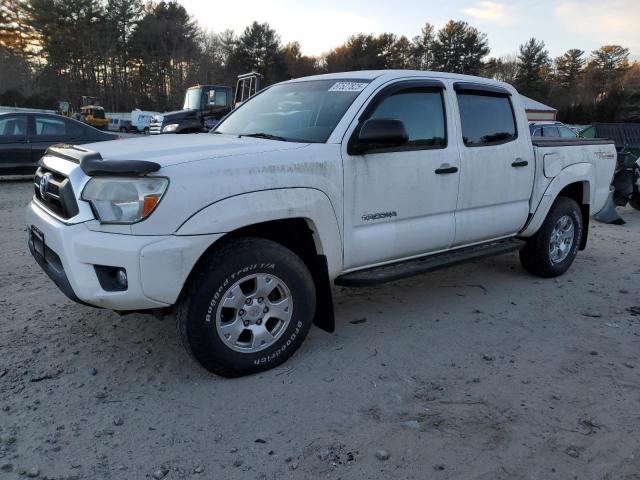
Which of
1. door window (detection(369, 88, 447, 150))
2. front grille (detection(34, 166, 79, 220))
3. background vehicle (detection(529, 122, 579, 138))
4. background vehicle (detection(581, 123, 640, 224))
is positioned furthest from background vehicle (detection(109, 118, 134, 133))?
door window (detection(369, 88, 447, 150))

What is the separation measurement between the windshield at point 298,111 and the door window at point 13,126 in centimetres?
841

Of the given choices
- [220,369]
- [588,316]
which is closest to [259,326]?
[220,369]

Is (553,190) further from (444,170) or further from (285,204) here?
(285,204)

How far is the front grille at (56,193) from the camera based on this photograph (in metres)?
2.91

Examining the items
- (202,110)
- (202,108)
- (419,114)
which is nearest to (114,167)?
(419,114)

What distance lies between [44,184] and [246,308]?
5.18ft

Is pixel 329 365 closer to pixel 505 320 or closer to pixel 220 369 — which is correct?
pixel 220 369

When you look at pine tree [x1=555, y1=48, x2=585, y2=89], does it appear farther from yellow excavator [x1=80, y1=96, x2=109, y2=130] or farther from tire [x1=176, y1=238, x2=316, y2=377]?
tire [x1=176, y1=238, x2=316, y2=377]

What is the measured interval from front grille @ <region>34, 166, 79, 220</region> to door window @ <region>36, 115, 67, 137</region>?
863 cm

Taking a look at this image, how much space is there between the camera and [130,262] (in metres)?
2.71

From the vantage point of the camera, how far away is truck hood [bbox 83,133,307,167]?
9.76ft

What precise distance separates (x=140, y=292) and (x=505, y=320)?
3.02 meters

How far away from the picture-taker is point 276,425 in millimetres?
2801

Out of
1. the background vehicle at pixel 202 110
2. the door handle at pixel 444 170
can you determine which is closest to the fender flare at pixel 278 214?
the door handle at pixel 444 170
